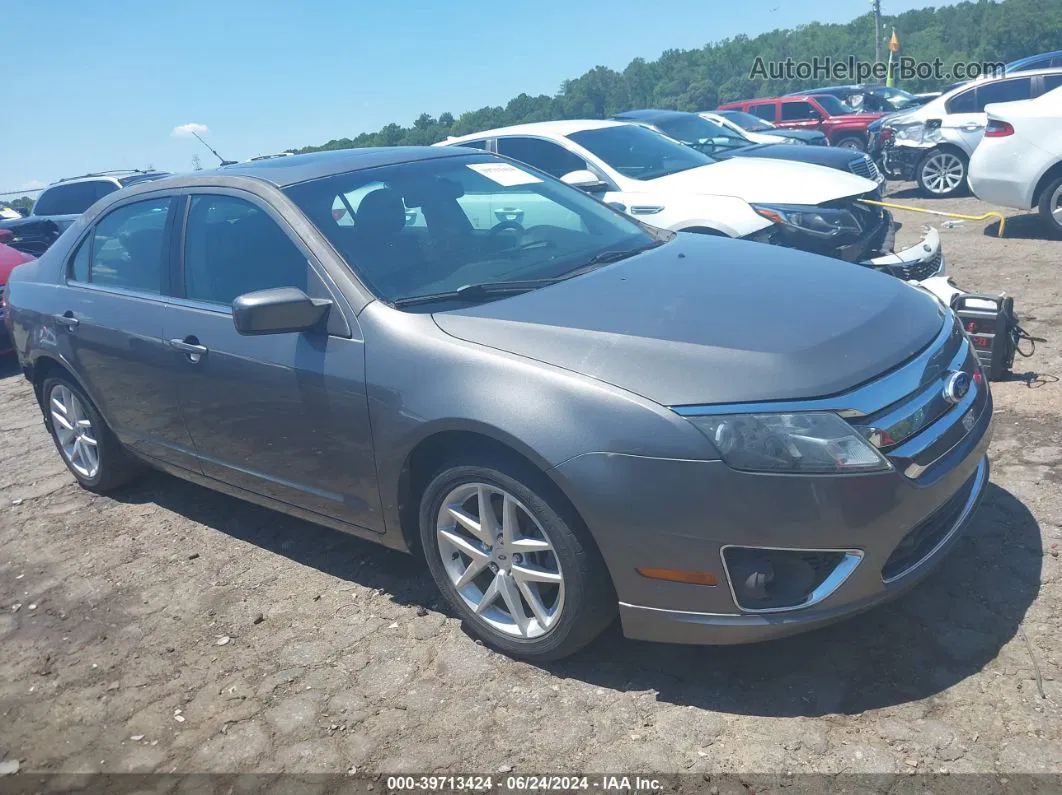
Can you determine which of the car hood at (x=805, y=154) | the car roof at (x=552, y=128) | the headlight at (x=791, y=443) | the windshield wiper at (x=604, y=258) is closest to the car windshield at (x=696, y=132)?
the car hood at (x=805, y=154)

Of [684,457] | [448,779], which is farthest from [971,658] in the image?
[448,779]

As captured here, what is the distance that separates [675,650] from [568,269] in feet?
5.04

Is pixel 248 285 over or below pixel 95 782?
over

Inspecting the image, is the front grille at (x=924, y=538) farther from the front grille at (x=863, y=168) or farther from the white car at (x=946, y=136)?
the white car at (x=946, y=136)

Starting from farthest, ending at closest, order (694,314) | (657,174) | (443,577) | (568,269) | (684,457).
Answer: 1. (657,174)
2. (568,269)
3. (443,577)
4. (694,314)
5. (684,457)

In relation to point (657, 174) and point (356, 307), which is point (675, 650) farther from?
point (657, 174)

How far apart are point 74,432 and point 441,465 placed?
310 centimetres

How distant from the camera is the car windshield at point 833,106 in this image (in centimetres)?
1978

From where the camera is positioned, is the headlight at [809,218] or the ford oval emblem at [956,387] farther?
the headlight at [809,218]

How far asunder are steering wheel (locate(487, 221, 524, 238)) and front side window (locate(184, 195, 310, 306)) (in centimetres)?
83

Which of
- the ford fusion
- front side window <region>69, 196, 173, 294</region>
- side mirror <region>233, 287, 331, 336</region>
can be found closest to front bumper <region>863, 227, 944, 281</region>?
the ford fusion

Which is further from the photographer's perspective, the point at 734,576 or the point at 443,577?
the point at 443,577

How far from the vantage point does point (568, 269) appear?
11.9ft

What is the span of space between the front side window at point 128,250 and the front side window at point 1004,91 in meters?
11.6
